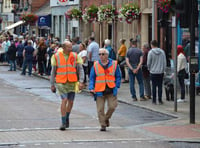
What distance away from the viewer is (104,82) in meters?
13.8

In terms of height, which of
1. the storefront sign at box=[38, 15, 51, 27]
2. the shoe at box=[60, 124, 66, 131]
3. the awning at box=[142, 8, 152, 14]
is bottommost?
the shoe at box=[60, 124, 66, 131]

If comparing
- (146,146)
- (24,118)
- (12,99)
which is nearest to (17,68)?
(12,99)

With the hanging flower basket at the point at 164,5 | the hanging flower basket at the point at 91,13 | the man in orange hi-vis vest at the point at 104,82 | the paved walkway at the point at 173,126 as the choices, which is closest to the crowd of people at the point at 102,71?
the man in orange hi-vis vest at the point at 104,82

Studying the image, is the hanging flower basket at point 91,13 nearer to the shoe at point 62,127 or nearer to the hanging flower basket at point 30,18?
the hanging flower basket at point 30,18

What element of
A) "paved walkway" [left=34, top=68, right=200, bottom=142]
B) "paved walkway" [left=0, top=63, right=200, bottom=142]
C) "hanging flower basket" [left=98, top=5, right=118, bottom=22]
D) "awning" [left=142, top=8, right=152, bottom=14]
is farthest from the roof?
"paved walkway" [left=0, top=63, right=200, bottom=142]

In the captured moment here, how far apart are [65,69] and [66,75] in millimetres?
122

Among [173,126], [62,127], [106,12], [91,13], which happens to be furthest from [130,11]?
[62,127]

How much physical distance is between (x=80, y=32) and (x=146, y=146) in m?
33.9

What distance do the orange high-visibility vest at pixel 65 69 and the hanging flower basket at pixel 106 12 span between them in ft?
67.8

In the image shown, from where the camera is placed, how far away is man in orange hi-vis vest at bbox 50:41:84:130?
545 inches

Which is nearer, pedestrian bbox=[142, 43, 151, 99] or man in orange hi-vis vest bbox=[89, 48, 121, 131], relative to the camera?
man in orange hi-vis vest bbox=[89, 48, 121, 131]

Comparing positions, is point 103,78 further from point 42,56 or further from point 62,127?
point 42,56

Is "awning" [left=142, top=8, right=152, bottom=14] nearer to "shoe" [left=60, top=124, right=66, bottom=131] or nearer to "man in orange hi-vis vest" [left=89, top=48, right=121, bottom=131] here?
"man in orange hi-vis vest" [left=89, top=48, right=121, bottom=131]

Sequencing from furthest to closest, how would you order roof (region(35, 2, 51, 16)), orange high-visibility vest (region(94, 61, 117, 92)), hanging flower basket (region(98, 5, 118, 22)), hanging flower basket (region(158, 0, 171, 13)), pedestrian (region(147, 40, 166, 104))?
roof (region(35, 2, 51, 16))
hanging flower basket (region(98, 5, 118, 22))
hanging flower basket (region(158, 0, 171, 13))
pedestrian (region(147, 40, 166, 104))
orange high-visibility vest (region(94, 61, 117, 92))
